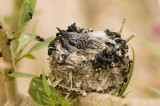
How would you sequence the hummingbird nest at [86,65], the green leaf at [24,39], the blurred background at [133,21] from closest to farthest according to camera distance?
the green leaf at [24,39]
the hummingbird nest at [86,65]
the blurred background at [133,21]

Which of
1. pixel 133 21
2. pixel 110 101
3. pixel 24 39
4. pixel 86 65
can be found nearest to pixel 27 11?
pixel 24 39

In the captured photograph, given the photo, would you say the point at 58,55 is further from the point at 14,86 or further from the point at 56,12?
the point at 56,12

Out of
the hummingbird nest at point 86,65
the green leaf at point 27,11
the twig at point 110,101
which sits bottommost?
the twig at point 110,101

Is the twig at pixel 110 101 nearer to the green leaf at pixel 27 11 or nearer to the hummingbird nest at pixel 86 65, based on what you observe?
the hummingbird nest at pixel 86 65

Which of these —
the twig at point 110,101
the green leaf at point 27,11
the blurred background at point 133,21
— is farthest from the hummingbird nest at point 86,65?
the blurred background at point 133,21

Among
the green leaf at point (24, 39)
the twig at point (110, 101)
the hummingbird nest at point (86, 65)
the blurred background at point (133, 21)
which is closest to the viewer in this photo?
the twig at point (110, 101)

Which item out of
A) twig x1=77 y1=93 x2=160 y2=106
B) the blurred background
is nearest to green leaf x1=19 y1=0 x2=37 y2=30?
twig x1=77 y1=93 x2=160 y2=106

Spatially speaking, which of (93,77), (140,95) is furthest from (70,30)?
(140,95)

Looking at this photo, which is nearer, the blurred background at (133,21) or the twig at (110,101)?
the twig at (110,101)
